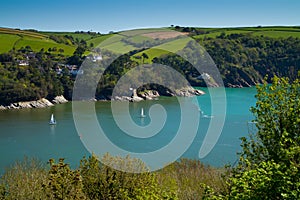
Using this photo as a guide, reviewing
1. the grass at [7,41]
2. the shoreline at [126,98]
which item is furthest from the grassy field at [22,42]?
the shoreline at [126,98]

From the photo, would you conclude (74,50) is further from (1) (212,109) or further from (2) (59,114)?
(1) (212,109)

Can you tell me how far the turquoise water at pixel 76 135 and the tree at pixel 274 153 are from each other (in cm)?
1545

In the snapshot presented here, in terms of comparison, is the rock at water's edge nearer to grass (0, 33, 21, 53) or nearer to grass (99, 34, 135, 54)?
grass (99, 34, 135, 54)

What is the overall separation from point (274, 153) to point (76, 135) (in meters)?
26.6

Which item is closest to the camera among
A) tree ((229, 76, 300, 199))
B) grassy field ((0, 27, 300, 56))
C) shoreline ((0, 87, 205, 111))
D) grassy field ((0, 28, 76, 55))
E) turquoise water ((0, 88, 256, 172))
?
tree ((229, 76, 300, 199))

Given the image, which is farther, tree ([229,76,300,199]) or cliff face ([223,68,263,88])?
cliff face ([223,68,263,88])

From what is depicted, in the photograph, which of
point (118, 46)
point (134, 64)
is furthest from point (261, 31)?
point (118, 46)

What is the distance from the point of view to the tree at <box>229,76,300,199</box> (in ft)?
15.1

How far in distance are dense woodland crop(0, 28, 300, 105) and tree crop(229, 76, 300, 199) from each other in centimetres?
3671

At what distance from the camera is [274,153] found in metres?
6.47

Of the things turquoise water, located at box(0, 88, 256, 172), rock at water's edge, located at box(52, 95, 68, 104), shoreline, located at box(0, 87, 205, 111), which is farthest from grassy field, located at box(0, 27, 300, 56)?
turquoise water, located at box(0, 88, 256, 172)

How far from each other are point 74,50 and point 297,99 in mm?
65990

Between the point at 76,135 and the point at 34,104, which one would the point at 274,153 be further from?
the point at 34,104

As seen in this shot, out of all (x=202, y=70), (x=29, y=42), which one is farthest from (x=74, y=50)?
(x=202, y=70)
